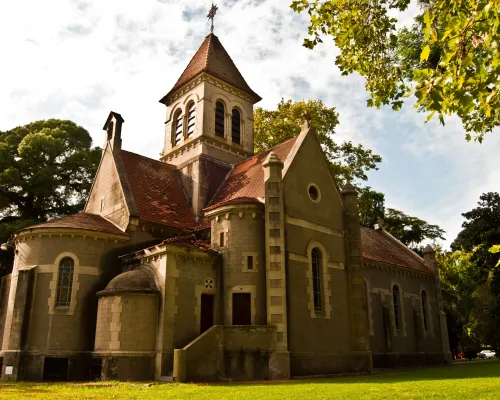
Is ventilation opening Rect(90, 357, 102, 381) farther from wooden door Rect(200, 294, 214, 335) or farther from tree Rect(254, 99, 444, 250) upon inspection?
tree Rect(254, 99, 444, 250)

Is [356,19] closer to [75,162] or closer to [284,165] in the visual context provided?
[284,165]

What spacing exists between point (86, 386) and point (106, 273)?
6.93 metres

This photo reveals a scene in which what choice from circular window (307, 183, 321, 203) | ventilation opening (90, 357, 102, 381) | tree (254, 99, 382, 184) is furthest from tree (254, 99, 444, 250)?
ventilation opening (90, 357, 102, 381)

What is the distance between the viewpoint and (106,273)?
2298 cm

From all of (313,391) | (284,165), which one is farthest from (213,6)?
(313,391)

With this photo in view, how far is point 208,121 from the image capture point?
3184cm

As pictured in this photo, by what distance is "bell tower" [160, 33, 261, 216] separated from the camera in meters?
30.2

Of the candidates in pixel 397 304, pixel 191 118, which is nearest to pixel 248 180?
pixel 191 118

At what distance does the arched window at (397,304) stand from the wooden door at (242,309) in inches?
616

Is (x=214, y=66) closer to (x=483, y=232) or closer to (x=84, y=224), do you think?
(x=84, y=224)

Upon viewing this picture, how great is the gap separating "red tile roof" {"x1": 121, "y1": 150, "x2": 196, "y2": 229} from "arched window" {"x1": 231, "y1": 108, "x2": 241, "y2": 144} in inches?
211

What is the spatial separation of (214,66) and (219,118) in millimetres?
4204

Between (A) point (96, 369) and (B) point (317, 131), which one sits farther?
(B) point (317, 131)

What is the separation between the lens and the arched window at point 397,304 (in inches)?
1293
